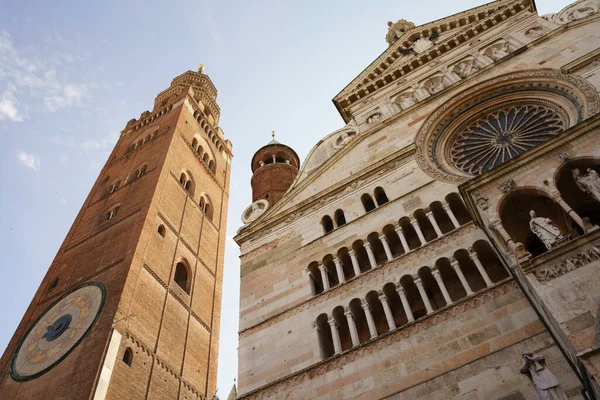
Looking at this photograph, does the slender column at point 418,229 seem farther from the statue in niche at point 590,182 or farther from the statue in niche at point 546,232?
the statue in niche at point 590,182

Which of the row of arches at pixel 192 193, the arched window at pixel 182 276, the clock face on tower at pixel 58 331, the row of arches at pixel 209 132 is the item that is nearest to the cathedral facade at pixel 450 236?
the clock face on tower at pixel 58 331

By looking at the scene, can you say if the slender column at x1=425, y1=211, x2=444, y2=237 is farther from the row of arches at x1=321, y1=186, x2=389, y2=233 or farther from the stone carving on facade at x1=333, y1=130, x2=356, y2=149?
the stone carving on facade at x1=333, y1=130, x2=356, y2=149

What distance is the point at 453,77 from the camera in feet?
55.3

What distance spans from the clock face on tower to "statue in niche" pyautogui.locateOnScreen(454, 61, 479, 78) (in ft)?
45.7

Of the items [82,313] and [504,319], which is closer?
[504,319]

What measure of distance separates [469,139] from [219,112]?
1264 inches

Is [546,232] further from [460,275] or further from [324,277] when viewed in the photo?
[324,277]

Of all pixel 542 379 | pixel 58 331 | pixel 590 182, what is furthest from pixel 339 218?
pixel 58 331

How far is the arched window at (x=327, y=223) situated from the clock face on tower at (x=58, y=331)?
895cm

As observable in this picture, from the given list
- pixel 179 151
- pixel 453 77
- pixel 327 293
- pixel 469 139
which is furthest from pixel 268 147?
pixel 327 293

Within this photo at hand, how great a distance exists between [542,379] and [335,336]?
468 centimetres

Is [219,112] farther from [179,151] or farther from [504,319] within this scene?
[504,319]

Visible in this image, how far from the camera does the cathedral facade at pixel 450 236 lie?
8508 mm

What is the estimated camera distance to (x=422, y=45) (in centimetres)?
2012
